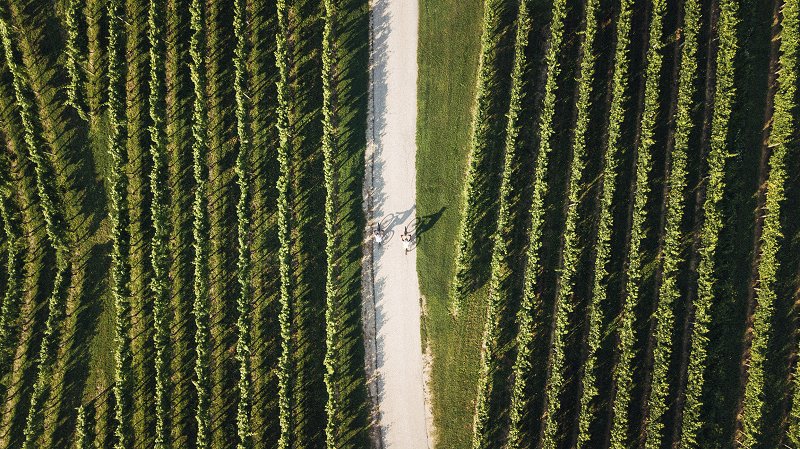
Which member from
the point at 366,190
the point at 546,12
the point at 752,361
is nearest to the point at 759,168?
the point at 752,361

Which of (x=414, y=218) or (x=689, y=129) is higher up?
(x=689, y=129)

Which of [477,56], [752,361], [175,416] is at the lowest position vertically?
[175,416]

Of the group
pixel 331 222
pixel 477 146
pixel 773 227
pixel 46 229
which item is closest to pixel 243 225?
pixel 331 222

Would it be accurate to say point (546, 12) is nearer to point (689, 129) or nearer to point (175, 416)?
point (689, 129)

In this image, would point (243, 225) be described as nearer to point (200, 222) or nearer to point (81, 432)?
point (200, 222)

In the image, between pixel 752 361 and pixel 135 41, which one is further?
pixel 135 41

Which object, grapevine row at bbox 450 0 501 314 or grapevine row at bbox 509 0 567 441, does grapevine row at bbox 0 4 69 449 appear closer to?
grapevine row at bbox 450 0 501 314

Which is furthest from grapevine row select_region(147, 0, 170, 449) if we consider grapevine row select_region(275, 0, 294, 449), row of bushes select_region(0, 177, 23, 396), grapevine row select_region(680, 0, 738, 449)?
grapevine row select_region(680, 0, 738, 449)
